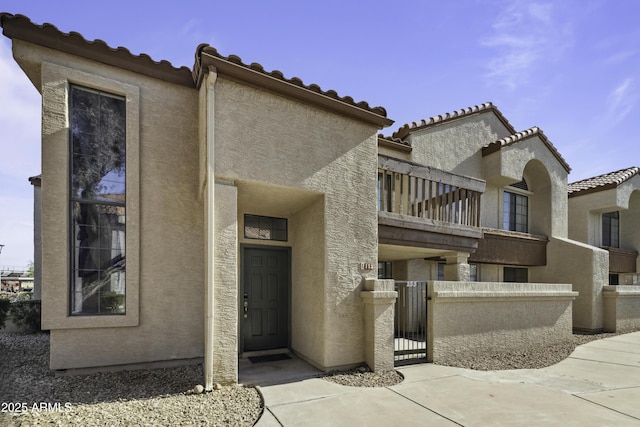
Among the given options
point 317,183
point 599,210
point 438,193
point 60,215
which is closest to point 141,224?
point 60,215

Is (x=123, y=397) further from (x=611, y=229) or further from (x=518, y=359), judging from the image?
(x=611, y=229)

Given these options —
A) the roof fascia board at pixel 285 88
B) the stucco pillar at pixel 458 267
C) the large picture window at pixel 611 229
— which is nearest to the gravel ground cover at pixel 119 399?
the roof fascia board at pixel 285 88

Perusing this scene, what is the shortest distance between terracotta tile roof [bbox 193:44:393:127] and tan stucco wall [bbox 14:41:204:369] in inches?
45.8

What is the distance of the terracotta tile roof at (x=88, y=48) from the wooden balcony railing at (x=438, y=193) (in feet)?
14.9

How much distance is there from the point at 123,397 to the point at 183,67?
5.60 meters

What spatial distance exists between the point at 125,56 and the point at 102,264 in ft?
12.1

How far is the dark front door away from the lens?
24.4 ft

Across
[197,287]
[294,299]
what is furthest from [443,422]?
[197,287]

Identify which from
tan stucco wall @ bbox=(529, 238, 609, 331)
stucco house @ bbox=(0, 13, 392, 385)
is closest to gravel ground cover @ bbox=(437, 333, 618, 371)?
stucco house @ bbox=(0, 13, 392, 385)

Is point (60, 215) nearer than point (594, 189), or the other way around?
point (60, 215)

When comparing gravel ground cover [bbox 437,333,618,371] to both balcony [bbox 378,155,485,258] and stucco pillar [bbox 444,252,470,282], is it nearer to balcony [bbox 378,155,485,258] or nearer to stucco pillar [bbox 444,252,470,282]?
stucco pillar [bbox 444,252,470,282]

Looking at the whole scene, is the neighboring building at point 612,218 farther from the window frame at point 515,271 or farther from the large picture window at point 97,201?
the large picture window at point 97,201

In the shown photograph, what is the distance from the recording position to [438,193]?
8.16m

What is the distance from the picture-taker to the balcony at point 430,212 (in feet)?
24.6
